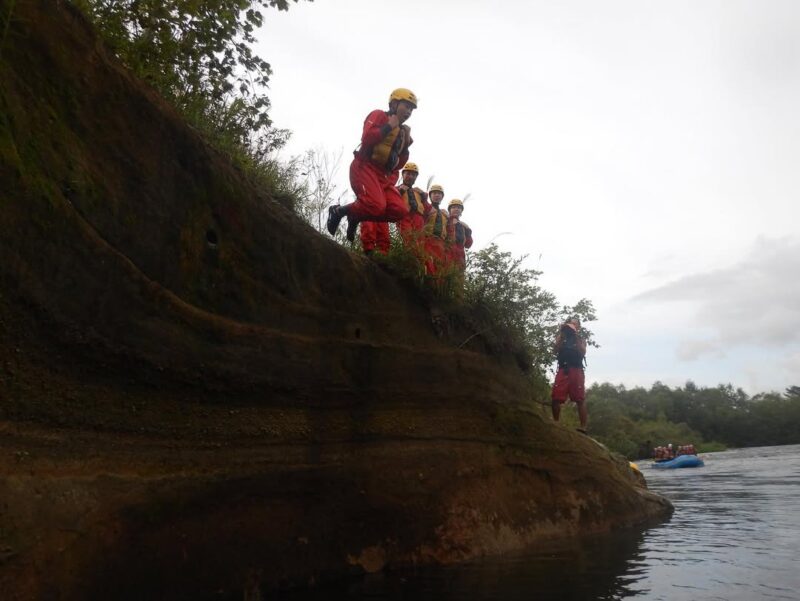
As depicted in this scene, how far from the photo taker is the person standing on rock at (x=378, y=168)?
5434 mm

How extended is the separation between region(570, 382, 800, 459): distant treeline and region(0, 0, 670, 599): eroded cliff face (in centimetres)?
3892

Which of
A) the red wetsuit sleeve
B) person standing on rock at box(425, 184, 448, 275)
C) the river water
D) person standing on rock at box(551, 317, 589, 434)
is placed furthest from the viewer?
person standing on rock at box(551, 317, 589, 434)

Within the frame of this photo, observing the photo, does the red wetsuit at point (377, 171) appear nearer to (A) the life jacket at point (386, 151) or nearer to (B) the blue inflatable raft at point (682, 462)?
(A) the life jacket at point (386, 151)

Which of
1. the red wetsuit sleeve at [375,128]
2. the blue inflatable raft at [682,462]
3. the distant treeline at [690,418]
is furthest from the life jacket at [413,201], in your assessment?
the distant treeline at [690,418]

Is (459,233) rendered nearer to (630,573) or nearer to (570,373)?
(570,373)

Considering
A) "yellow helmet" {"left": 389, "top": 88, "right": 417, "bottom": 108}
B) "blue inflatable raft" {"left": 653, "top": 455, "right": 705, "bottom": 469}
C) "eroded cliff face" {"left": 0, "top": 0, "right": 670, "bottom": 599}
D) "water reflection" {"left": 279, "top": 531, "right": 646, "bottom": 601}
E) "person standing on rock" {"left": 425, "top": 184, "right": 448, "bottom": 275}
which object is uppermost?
"yellow helmet" {"left": 389, "top": 88, "right": 417, "bottom": 108}

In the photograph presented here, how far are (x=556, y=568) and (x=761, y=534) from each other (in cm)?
272

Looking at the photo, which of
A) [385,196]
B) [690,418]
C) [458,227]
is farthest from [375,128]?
[690,418]

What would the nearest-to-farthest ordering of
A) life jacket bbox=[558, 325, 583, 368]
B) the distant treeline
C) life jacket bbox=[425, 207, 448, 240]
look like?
1. life jacket bbox=[425, 207, 448, 240]
2. life jacket bbox=[558, 325, 583, 368]
3. the distant treeline

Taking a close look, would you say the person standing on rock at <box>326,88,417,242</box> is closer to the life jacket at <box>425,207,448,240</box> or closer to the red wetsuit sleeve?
the red wetsuit sleeve

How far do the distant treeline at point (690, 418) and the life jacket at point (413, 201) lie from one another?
122 ft

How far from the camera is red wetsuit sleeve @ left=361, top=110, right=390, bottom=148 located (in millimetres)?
5574

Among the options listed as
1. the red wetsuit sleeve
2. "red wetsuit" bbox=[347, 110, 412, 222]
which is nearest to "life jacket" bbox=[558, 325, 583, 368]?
"red wetsuit" bbox=[347, 110, 412, 222]

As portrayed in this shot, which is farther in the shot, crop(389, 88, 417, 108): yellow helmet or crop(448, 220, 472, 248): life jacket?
crop(448, 220, 472, 248): life jacket
